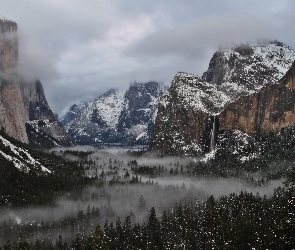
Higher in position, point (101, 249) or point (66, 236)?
point (101, 249)

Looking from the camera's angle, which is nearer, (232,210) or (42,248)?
(42,248)

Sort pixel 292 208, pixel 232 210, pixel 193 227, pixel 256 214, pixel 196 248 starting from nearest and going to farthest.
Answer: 1. pixel 292 208
2. pixel 196 248
3. pixel 256 214
4. pixel 193 227
5. pixel 232 210

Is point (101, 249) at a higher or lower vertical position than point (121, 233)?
higher

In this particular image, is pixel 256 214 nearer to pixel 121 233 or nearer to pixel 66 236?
pixel 121 233

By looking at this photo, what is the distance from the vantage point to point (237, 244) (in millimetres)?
125625

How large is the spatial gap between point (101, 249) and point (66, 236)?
113411mm

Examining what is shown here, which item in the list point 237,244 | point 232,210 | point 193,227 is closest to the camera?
point 237,244

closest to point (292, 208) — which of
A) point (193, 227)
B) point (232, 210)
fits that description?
point (193, 227)

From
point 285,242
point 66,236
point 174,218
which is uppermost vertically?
point 285,242

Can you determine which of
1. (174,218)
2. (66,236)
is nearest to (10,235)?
(66,236)

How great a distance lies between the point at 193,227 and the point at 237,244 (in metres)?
50.5

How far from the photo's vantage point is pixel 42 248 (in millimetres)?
161750

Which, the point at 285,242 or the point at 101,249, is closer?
the point at 285,242

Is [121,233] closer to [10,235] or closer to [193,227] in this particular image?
[193,227]
